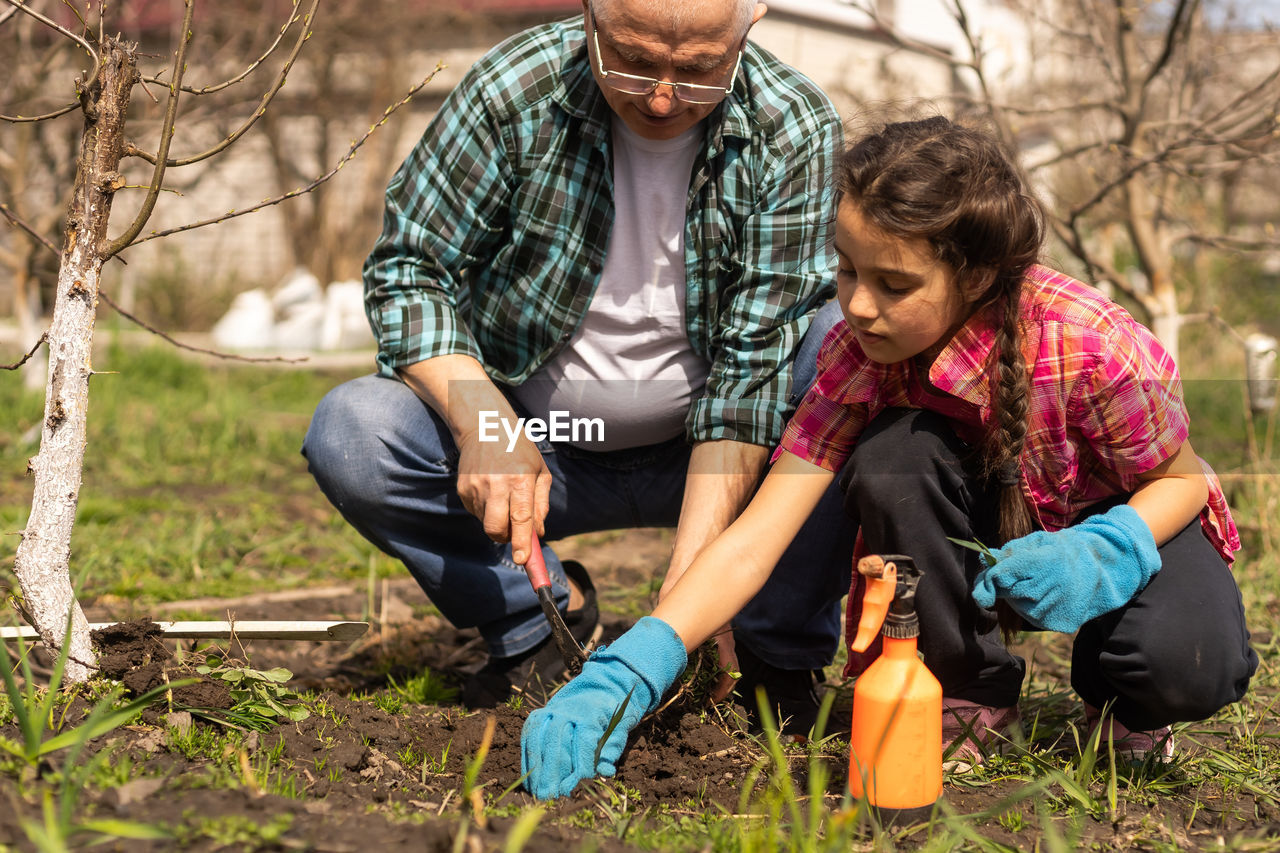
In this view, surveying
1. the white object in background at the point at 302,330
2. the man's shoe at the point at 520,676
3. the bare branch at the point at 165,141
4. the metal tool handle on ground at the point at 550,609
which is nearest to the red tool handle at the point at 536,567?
the metal tool handle on ground at the point at 550,609

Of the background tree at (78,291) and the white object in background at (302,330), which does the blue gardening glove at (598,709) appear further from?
the white object in background at (302,330)

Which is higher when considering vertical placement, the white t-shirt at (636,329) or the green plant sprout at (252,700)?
the white t-shirt at (636,329)

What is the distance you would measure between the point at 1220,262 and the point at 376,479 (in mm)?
7490

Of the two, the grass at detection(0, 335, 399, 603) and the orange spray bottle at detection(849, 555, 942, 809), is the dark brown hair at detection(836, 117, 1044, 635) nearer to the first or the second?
the orange spray bottle at detection(849, 555, 942, 809)

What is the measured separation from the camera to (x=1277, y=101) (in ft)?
11.6

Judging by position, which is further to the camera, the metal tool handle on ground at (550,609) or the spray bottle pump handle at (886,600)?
the metal tool handle on ground at (550,609)

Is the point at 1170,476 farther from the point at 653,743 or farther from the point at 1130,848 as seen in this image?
the point at 653,743

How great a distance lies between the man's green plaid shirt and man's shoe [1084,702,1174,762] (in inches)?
32.2

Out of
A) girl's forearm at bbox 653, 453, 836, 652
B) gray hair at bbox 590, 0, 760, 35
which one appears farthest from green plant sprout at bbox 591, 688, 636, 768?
gray hair at bbox 590, 0, 760, 35

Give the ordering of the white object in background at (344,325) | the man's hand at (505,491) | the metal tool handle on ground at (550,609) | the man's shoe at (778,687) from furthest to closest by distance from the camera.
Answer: the white object in background at (344,325) → the man's shoe at (778,687) → the man's hand at (505,491) → the metal tool handle on ground at (550,609)

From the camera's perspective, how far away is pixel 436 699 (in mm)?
2438

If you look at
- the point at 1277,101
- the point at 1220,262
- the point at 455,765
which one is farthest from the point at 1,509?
the point at 1220,262

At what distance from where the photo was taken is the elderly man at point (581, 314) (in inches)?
90.5

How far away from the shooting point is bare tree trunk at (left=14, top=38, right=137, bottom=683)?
1.77 m
